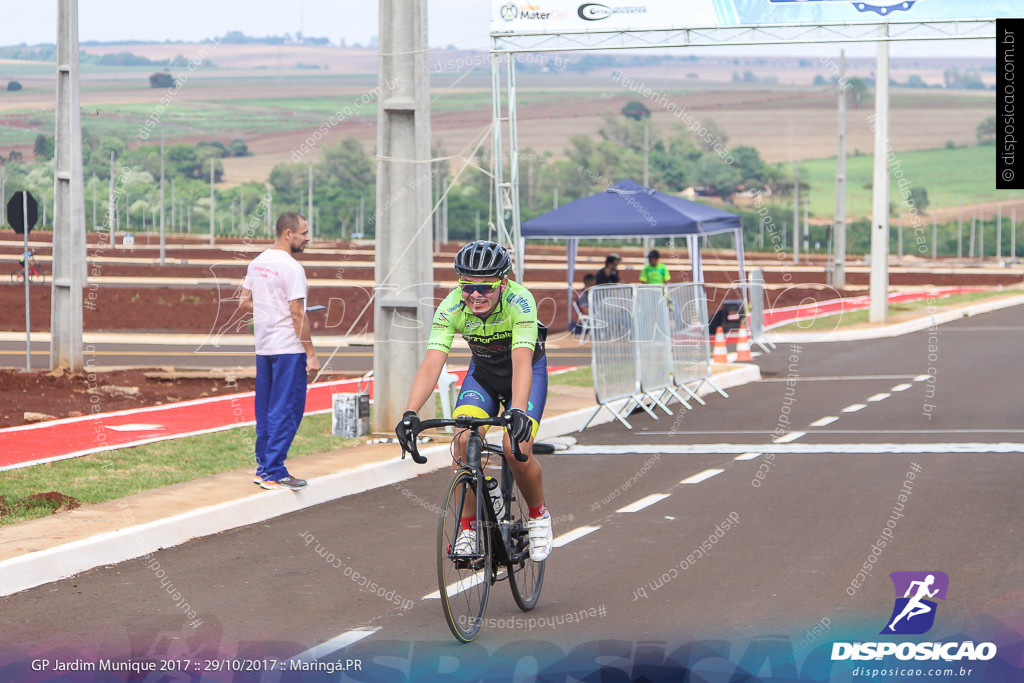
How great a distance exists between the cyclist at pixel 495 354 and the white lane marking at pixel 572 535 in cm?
198

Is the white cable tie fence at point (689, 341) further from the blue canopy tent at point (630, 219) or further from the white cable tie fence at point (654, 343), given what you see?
the blue canopy tent at point (630, 219)

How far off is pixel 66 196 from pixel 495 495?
14502 mm

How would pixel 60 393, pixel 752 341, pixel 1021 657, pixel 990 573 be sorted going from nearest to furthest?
pixel 1021 657, pixel 990 573, pixel 60 393, pixel 752 341

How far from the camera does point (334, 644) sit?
6.95 metres

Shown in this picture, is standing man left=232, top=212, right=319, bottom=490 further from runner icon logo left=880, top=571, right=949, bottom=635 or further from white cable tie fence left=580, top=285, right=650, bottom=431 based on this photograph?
white cable tie fence left=580, top=285, right=650, bottom=431

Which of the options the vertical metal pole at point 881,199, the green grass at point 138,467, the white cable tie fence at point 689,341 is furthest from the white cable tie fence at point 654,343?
the vertical metal pole at point 881,199

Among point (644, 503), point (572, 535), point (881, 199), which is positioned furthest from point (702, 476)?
point (881, 199)

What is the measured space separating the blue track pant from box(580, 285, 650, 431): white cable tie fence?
18.3ft

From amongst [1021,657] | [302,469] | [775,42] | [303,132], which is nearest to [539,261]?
[775,42]

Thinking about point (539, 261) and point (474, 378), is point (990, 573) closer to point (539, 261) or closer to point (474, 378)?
point (474, 378)

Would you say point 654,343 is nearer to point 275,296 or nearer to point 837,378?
point 837,378

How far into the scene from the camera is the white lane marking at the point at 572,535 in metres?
9.63

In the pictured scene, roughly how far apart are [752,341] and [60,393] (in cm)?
1479

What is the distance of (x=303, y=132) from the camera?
176m
